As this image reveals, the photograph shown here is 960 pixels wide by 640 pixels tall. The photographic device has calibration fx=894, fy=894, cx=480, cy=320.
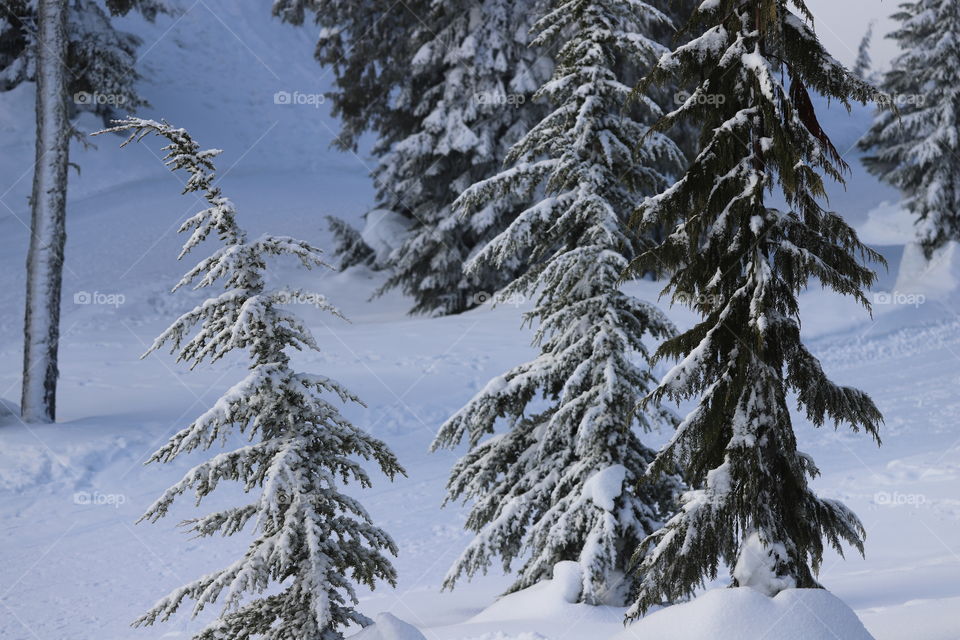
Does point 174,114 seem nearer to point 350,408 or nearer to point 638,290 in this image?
point 638,290

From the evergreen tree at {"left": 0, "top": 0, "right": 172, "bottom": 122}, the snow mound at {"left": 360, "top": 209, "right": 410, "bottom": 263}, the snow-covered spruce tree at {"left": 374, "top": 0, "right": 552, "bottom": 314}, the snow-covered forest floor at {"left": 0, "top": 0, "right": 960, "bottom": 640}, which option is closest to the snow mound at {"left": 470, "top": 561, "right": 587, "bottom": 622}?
the snow-covered forest floor at {"left": 0, "top": 0, "right": 960, "bottom": 640}

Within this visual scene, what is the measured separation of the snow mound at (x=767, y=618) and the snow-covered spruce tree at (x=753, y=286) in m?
0.27

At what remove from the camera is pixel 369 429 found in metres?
15.1

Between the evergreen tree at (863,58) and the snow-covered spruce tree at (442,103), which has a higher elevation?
the evergreen tree at (863,58)

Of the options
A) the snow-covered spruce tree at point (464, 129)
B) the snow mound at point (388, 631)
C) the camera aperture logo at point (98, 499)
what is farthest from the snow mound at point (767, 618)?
the snow-covered spruce tree at point (464, 129)

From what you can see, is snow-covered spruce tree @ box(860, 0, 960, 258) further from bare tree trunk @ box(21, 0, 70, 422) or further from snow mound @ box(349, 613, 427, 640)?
snow mound @ box(349, 613, 427, 640)

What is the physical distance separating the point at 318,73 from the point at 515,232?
170ft

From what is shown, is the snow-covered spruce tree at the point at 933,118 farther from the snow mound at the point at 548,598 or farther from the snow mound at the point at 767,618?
the snow mound at the point at 767,618

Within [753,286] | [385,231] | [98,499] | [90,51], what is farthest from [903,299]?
[90,51]

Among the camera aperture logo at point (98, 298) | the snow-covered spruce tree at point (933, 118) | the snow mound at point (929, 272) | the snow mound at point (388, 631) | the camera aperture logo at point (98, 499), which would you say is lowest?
the camera aperture logo at point (98, 499)

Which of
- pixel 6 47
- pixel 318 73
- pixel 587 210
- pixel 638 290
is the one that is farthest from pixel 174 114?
pixel 587 210

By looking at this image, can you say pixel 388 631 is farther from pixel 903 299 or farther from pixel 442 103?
pixel 903 299

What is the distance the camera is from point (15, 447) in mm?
13281

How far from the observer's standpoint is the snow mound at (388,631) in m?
6.03
